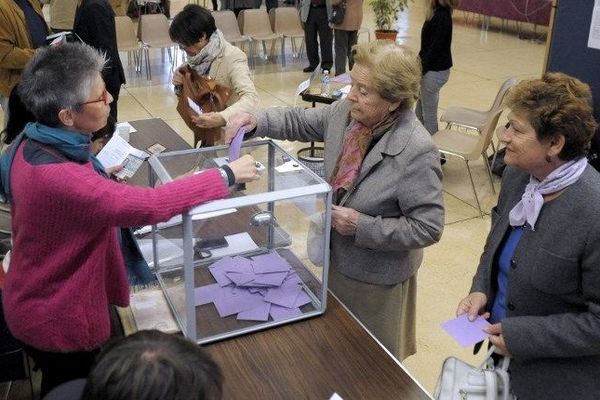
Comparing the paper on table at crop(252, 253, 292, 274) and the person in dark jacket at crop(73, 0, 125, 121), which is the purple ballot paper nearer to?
the paper on table at crop(252, 253, 292, 274)

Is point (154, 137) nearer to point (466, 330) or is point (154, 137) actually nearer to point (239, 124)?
point (239, 124)

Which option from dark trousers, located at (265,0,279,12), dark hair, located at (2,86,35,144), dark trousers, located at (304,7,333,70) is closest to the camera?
dark hair, located at (2,86,35,144)

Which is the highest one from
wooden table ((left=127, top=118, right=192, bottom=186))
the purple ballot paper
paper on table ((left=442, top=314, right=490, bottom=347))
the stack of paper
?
the purple ballot paper

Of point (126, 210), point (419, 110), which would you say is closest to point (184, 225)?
point (126, 210)

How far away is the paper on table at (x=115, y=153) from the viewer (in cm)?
286

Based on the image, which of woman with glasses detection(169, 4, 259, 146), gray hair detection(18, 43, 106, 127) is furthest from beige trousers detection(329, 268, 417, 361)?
woman with glasses detection(169, 4, 259, 146)

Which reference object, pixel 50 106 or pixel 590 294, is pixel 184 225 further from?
pixel 590 294

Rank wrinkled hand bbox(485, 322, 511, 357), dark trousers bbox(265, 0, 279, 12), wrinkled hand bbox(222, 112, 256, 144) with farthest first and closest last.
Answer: dark trousers bbox(265, 0, 279, 12) → wrinkled hand bbox(222, 112, 256, 144) → wrinkled hand bbox(485, 322, 511, 357)

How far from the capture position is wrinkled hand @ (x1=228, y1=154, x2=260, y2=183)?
1.80 m

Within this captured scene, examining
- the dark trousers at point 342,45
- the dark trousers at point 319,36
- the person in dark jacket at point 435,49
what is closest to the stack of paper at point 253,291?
the person in dark jacket at point 435,49

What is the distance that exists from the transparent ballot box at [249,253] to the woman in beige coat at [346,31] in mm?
5581

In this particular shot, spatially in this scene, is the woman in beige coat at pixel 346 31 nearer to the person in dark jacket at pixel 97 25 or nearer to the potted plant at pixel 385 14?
the potted plant at pixel 385 14

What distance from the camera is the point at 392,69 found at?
2.05 m

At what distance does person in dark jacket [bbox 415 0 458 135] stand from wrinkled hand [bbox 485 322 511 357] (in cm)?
340
